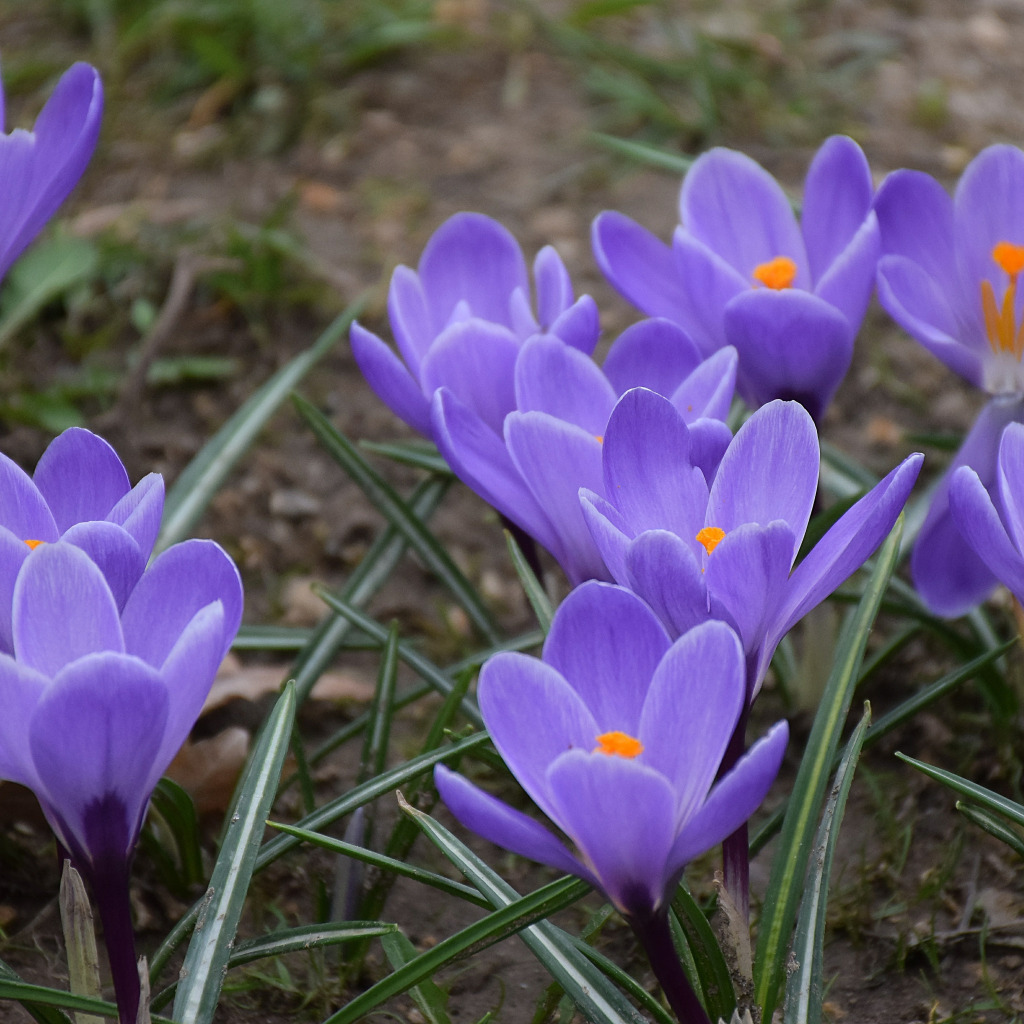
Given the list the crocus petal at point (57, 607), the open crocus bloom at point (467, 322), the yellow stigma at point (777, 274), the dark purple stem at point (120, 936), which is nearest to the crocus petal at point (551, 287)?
the open crocus bloom at point (467, 322)

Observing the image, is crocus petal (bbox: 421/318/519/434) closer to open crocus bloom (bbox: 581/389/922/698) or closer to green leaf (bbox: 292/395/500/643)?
open crocus bloom (bbox: 581/389/922/698)

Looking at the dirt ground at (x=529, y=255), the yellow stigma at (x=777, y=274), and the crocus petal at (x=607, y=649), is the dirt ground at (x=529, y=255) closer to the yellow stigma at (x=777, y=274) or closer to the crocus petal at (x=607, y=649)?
the crocus petal at (x=607, y=649)

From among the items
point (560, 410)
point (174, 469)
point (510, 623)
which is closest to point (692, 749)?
point (560, 410)

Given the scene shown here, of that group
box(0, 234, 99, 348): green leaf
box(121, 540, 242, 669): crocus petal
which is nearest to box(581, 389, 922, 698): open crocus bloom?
box(121, 540, 242, 669): crocus petal

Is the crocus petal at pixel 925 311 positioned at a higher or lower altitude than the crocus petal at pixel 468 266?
lower

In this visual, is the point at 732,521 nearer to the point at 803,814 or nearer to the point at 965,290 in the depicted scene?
the point at 803,814

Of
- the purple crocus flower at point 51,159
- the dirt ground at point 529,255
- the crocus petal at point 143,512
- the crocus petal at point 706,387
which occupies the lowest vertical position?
the dirt ground at point 529,255

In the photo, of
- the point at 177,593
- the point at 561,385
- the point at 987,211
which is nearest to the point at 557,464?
the point at 561,385
